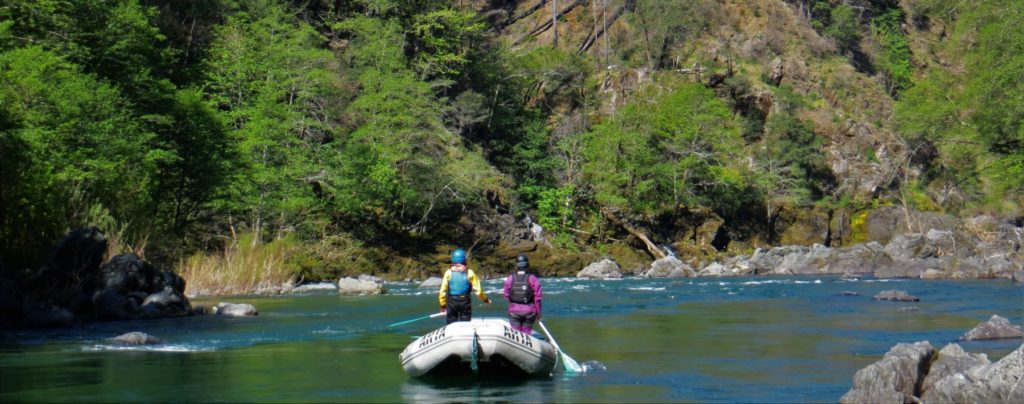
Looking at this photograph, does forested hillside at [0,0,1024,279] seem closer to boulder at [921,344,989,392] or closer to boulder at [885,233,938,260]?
boulder at [885,233,938,260]

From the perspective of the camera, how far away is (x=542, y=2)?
3686 inches

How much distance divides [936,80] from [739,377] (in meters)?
56.6

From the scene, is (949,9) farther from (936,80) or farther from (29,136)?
(29,136)

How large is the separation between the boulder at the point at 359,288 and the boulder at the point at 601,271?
1478 centimetres

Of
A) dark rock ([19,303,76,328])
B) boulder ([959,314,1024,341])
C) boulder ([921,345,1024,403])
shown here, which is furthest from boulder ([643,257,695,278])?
boulder ([921,345,1024,403])

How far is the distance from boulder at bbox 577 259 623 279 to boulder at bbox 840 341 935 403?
37.2 meters

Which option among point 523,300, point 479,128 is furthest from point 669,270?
point 523,300

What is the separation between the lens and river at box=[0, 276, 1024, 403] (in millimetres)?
13750

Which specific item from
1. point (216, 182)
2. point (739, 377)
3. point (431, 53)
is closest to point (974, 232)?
point (431, 53)

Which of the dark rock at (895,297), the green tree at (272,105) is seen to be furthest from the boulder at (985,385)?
the green tree at (272,105)

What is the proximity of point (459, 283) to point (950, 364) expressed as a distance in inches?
291

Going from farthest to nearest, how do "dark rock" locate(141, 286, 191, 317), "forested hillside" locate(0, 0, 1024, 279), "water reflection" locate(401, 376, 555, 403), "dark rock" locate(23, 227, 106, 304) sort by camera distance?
"forested hillside" locate(0, 0, 1024, 279) → "dark rock" locate(141, 286, 191, 317) → "dark rock" locate(23, 227, 106, 304) → "water reflection" locate(401, 376, 555, 403)

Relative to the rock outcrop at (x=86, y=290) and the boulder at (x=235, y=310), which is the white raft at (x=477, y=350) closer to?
the rock outcrop at (x=86, y=290)

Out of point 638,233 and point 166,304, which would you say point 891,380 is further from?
point 638,233
